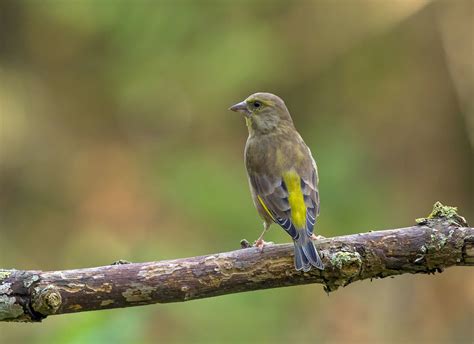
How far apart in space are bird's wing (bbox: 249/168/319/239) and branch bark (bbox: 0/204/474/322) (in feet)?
2.32

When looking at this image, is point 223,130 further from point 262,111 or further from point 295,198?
point 295,198

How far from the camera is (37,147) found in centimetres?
1159

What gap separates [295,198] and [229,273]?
125cm

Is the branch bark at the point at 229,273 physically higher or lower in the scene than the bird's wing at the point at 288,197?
lower

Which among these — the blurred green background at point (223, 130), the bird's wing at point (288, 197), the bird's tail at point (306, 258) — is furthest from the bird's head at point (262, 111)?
the blurred green background at point (223, 130)

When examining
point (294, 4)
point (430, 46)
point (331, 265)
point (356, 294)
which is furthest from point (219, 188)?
point (331, 265)

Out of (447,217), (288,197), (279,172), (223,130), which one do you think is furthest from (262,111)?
(223,130)

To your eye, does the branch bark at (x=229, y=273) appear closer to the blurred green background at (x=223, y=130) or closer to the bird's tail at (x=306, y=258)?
the bird's tail at (x=306, y=258)

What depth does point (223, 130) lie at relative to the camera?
1156 centimetres

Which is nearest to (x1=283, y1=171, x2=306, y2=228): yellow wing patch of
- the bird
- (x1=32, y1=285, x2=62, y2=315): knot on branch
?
the bird

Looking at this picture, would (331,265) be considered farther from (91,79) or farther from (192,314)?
(91,79)

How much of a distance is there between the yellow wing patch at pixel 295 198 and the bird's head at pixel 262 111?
81 cm

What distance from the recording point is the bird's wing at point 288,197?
18.2ft

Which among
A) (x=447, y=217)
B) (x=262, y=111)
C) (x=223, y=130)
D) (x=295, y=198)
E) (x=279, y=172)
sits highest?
(x=223, y=130)
